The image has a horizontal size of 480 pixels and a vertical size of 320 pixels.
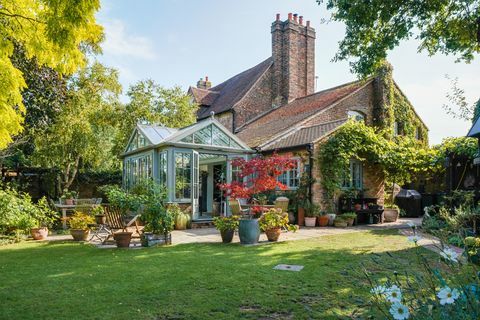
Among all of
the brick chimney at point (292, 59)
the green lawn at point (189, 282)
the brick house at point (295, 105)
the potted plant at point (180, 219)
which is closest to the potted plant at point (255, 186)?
the green lawn at point (189, 282)

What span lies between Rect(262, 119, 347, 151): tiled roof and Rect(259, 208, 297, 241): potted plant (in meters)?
5.11

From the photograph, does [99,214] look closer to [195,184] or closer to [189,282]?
[195,184]

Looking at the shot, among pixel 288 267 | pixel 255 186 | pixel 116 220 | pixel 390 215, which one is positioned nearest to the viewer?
pixel 288 267

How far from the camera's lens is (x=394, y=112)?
66.2 feet

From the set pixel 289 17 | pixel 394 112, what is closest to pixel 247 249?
pixel 394 112

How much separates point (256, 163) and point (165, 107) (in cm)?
1404

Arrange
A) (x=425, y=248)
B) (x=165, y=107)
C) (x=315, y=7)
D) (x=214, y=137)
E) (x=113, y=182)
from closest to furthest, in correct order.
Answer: (x=425, y=248)
(x=315, y=7)
(x=214, y=137)
(x=113, y=182)
(x=165, y=107)

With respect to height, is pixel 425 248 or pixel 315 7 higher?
pixel 315 7

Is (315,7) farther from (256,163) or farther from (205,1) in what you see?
(256,163)

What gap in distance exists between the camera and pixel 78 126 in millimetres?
14617

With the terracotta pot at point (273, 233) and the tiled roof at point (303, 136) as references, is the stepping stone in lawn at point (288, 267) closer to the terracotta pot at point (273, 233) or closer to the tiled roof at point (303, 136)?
the terracotta pot at point (273, 233)

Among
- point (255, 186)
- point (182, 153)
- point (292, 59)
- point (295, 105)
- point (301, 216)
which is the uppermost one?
point (292, 59)

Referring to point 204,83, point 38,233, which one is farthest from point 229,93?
point 38,233

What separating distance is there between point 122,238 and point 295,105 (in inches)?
621
